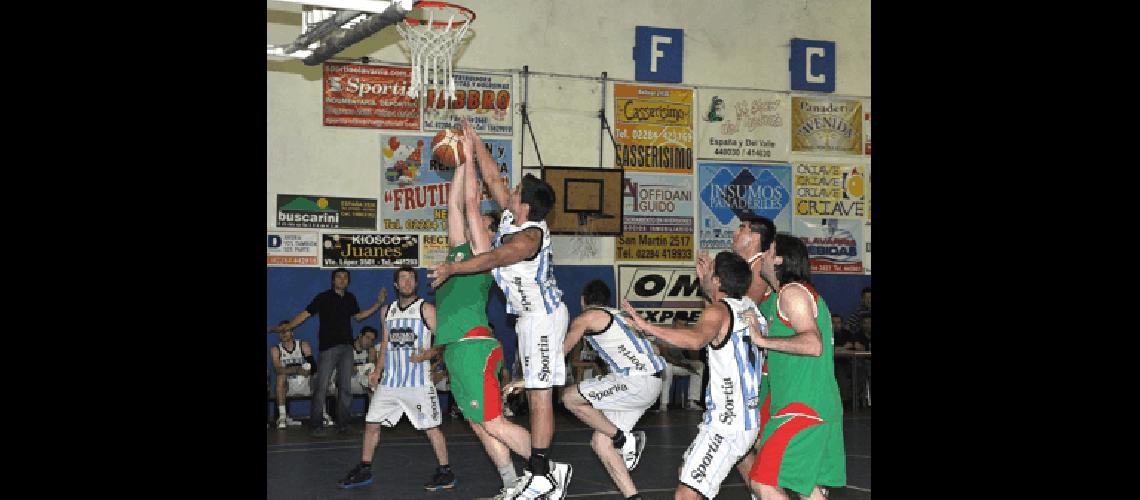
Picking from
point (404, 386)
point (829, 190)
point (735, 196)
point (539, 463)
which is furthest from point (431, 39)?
point (829, 190)

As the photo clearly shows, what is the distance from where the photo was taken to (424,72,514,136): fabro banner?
54.9ft

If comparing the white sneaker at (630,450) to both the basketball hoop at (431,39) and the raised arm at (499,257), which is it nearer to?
the raised arm at (499,257)

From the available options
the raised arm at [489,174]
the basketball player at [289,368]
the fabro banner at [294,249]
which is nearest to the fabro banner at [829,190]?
the fabro banner at [294,249]

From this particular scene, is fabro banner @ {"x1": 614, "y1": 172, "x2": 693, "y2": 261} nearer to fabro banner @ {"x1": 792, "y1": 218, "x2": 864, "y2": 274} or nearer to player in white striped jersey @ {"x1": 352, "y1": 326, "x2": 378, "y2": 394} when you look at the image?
fabro banner @ {"x1": 792, "y1": 218, "x2": 864, "y2": 274}

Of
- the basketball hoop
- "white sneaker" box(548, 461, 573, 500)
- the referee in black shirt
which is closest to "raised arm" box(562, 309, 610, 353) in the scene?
"white sneaker" box(548, 461, 573, 500)

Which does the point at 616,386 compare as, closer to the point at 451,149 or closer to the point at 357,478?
the point at 451,149

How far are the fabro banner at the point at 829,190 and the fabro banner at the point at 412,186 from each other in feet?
18.2

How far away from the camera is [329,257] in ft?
52.5

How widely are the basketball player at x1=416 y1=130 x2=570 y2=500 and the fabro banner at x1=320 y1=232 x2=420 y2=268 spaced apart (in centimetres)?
819
